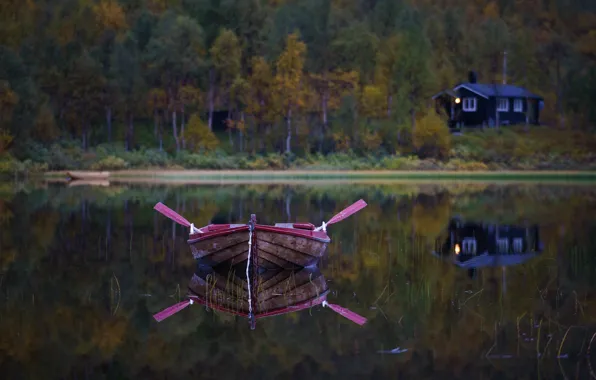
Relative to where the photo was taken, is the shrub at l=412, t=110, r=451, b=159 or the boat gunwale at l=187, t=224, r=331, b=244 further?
the shrub at l=412, t=110, r=451, b=159

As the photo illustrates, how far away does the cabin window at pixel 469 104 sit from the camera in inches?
3781

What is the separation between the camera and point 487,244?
31.1 metres

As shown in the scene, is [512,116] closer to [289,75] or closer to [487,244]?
[289,75]

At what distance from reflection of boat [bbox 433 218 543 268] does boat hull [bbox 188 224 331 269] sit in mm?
4094

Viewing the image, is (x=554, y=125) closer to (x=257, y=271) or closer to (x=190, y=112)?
(x=190, y=112)

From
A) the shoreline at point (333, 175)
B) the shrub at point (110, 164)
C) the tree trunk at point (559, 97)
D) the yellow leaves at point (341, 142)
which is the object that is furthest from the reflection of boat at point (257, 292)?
the tree trunk at point (559, 97)

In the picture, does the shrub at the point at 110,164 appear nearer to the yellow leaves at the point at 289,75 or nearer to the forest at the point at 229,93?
the forest at the point at 229,93

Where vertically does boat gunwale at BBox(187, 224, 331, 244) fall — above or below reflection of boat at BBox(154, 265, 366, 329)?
above

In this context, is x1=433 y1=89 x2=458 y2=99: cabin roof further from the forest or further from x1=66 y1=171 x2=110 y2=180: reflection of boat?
x1=66 y1=171 x2=110 y2=180: reflection of boat

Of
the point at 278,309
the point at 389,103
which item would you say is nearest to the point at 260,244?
the point at 278,309

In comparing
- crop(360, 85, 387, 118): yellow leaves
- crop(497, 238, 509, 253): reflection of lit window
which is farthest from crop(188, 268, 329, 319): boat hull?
crop(360, 85, 387, 118): yellow leaves

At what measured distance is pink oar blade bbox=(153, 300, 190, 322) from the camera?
1836 centimetres

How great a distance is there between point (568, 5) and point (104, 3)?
6936cm

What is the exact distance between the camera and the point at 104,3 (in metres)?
110
